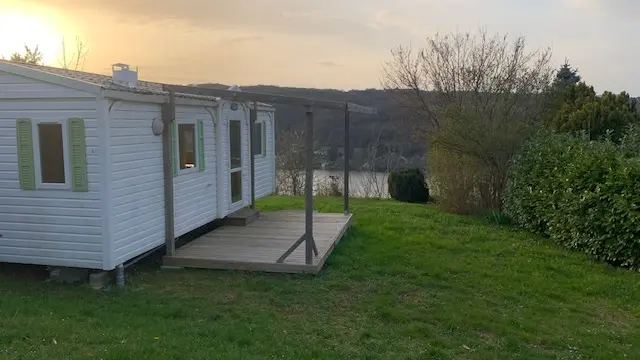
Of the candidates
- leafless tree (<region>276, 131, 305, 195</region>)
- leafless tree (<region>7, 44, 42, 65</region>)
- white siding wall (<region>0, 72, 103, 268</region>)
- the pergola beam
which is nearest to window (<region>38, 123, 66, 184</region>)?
white siding wall (<region>0, 72, 103, 268</region>)

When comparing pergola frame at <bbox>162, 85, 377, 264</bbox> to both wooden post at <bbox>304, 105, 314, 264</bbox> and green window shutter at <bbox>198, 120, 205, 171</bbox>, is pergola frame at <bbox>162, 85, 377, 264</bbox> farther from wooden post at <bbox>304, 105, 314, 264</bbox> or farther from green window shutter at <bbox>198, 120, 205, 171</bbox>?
green window shutter at <bbox>198, 120, 205, 171</bbox>

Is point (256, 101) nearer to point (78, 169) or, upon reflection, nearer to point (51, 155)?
point (78, 169)

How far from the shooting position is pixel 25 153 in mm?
5559

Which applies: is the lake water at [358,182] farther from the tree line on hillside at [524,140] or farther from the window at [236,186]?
the window at [236,186]

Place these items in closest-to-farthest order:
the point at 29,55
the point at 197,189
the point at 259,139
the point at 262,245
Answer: the point at 262,245
the point at 197,189
the point at 259,139
the point at 29,55

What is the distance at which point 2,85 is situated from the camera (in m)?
5.59

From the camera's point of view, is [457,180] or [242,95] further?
[457,180]

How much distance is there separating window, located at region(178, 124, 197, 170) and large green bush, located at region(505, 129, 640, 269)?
556 centimetres

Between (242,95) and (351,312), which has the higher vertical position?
(242,95)

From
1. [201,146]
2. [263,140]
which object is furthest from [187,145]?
[263,140]

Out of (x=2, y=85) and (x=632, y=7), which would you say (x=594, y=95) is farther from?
(x=2, y=85)

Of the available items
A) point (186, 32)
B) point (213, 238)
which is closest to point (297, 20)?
point (186, 32)

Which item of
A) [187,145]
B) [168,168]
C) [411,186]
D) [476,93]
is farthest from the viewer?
[411,186]

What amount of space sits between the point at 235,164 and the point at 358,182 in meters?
11.3
